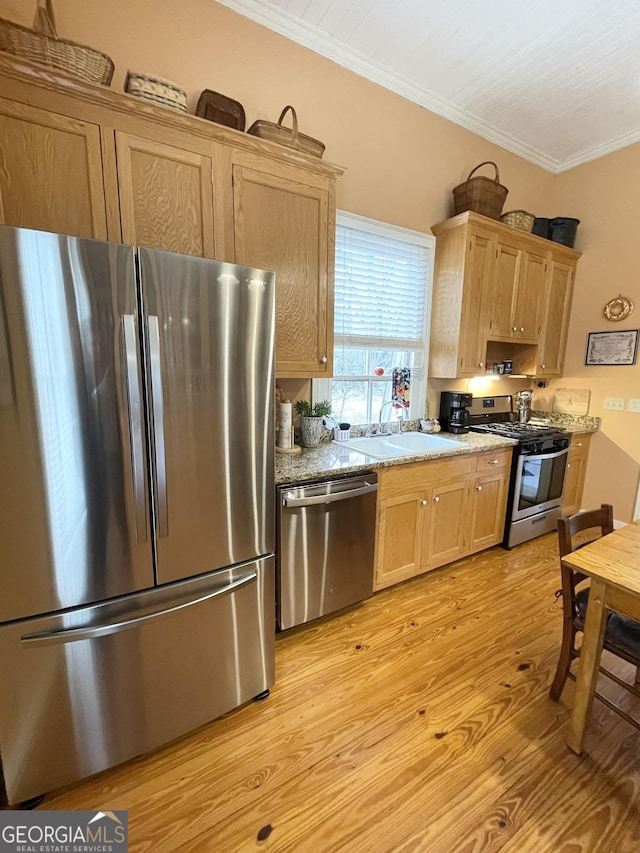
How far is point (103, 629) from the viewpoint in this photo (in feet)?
4.14

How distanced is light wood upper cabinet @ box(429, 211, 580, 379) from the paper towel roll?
1442 mm

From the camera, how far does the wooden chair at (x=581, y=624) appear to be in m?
1.39

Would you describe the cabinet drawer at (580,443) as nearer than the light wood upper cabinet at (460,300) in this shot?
No

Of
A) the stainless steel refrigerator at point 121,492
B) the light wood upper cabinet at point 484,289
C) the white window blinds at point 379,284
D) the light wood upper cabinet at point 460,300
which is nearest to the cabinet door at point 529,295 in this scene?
the light wood upper cabinet at point 484,289

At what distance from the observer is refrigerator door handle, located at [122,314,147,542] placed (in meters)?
1.18

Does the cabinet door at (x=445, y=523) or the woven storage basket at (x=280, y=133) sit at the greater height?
the woven storage basket at (x=280, y=133)

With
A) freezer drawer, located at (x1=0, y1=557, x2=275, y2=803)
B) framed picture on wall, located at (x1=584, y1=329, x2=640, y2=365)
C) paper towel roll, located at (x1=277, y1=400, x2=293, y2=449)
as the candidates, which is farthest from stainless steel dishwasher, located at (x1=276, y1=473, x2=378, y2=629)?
framed picture on wall, located at (x1=584, y1=329, x2=640, y2=365)

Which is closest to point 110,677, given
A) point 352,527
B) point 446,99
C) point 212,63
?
point 352,527

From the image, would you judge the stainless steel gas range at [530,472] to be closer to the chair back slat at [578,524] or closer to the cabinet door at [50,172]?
the chair back slat at [578,524]

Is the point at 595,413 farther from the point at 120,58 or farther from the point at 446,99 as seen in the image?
the point at 120,58

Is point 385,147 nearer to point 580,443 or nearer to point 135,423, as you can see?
point 135,423

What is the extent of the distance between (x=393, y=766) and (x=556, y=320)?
367 centimetres

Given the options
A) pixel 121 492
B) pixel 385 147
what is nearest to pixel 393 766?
pixel 121 492

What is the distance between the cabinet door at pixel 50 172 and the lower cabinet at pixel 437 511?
6.02 ft
